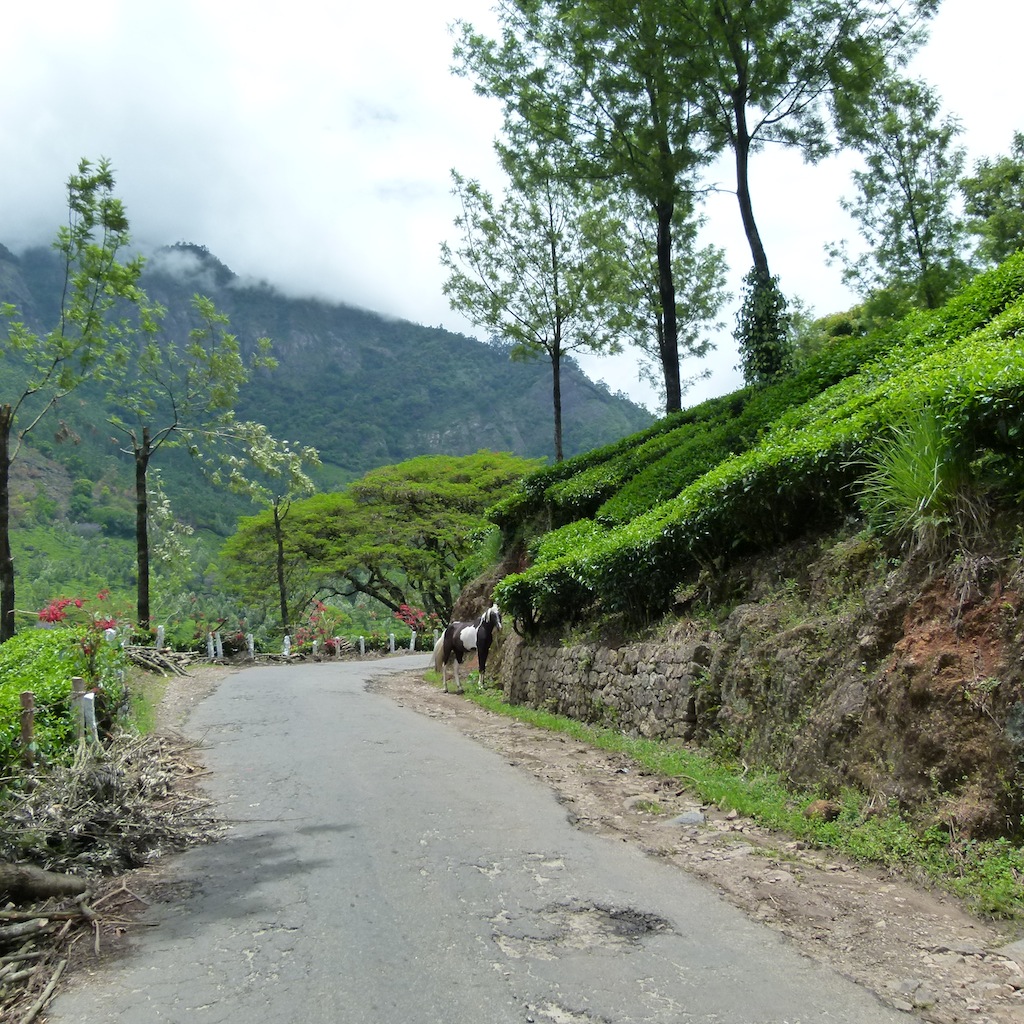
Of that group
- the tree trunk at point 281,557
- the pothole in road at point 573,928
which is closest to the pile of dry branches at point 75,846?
the pothole in road at point 573,928

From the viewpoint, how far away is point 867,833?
6.40 meters

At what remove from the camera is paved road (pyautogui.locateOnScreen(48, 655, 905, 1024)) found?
164 inches

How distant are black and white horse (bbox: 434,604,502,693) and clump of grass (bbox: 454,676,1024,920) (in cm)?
939

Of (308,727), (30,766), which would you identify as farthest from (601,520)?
(30,766)

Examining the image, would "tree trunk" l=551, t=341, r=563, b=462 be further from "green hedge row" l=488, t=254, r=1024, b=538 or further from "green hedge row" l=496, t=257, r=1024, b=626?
"green hedge row" l=496, t=257, r=1024, b=626

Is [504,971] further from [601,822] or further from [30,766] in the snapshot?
[30,766]

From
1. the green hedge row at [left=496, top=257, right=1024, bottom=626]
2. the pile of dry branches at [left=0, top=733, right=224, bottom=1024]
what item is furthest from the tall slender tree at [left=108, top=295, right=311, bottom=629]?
the pile of dry branches at [left=0, top=733, right=224, bottom=1024]

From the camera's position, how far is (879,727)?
686 cm

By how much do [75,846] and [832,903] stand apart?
5497mm

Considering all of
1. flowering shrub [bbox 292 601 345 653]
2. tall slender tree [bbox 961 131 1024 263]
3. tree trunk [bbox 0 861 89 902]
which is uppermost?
tall slender tree [bbox 961 131 1024 263]

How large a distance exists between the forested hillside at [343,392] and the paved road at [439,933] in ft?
251

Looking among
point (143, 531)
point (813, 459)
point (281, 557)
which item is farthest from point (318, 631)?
point (813, 459)

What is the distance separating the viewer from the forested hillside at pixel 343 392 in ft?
282

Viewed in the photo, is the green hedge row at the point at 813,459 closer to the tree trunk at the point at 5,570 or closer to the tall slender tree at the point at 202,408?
the tree trunk at the point at 5,570
